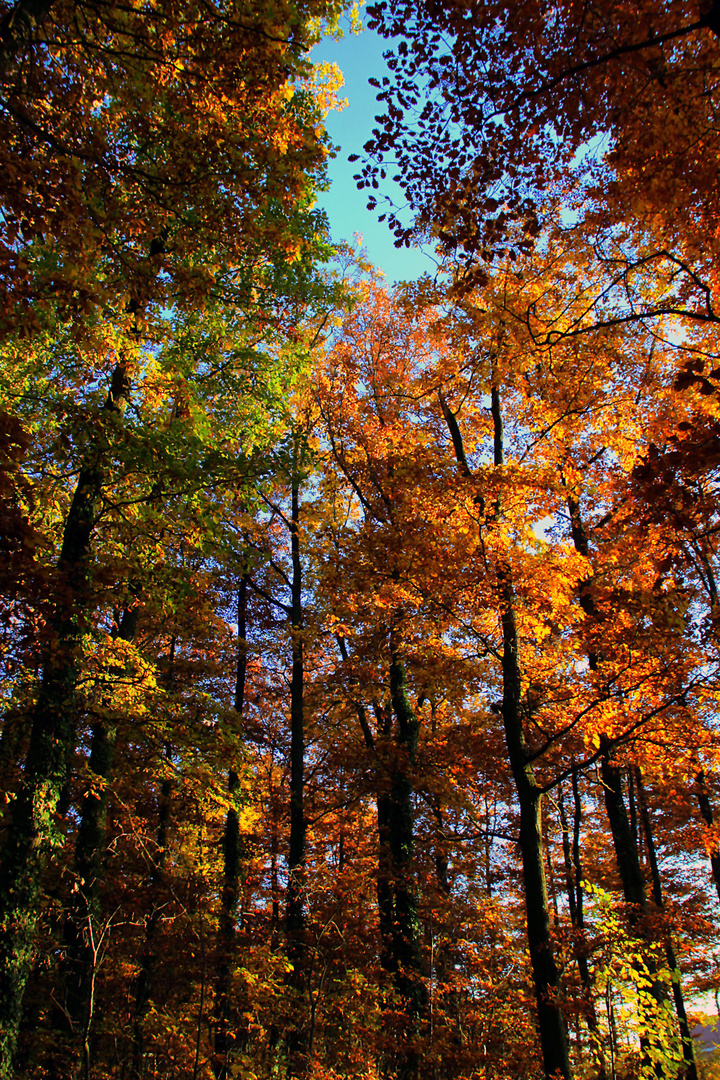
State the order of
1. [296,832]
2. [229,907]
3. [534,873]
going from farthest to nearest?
[296,832] < [229,907] < [534,873]

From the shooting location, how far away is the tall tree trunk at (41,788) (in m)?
4.88

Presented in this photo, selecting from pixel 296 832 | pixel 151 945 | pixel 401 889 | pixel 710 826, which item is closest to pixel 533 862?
pixel 401 889

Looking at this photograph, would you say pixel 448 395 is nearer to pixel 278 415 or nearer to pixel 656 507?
pixel 278 415

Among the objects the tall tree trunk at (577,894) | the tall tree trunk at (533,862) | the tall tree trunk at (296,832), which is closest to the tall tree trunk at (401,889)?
the tall tree trunk at (296,832)

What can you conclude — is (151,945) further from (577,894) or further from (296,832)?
(577,894)

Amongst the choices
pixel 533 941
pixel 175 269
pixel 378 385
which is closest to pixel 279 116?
pixel 175 269

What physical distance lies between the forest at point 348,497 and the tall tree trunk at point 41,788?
0.04m

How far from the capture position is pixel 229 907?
9648mm

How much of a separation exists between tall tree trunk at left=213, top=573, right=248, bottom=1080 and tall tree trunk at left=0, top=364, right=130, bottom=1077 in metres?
2.05

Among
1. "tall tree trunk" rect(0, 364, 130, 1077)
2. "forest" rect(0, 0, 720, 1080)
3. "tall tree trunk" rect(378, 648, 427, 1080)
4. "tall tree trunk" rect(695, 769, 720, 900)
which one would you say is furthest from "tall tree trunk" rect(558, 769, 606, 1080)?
"tall tree trunk" rect(0, 364, 130, 1077)

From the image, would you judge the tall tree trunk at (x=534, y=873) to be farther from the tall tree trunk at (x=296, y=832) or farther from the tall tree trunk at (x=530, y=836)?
the tall tree trunk at (x=296, y=832)

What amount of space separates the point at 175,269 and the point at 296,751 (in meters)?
8.94

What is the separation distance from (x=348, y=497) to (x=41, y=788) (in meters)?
8.63

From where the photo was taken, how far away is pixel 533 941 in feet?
21.1
